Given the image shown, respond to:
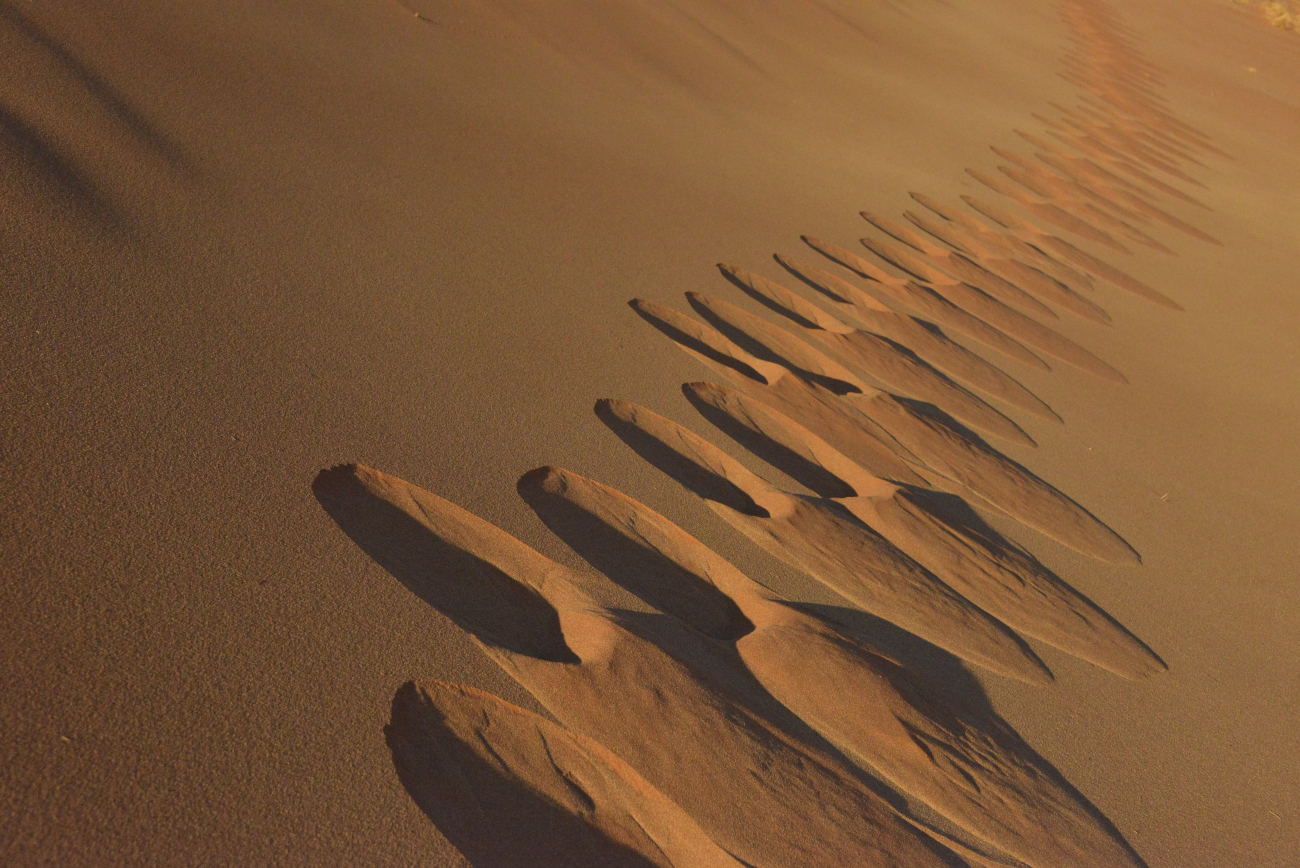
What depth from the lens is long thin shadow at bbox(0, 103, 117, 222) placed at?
1.84 meters

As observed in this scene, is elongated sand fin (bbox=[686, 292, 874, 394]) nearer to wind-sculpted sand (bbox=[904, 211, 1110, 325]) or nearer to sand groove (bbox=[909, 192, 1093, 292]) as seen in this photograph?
wind-sculpted sand (bbox=[904, 211, 1110, 325])

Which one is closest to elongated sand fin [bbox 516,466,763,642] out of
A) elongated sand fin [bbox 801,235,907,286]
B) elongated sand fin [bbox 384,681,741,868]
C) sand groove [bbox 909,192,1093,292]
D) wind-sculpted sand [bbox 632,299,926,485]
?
elongated sand fin [bbox 384,681,741,868]

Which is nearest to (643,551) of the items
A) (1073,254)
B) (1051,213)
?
(1073,254)

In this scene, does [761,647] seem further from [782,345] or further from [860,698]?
[782,345]

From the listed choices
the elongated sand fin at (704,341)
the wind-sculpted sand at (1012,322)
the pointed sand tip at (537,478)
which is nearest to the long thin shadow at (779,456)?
the elongated sand fin at (704,341)

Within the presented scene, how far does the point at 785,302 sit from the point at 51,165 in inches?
74.2

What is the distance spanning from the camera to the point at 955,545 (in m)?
1.85

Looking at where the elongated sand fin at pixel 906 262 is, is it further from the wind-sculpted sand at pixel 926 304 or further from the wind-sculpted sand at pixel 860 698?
the wind-sculpted sand at pixel 860 698

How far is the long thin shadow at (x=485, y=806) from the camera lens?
1.01 metres

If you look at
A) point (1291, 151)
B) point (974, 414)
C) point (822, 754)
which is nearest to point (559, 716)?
point (822, 754)

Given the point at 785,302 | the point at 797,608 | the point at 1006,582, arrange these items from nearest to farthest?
the point at 797,608
the point at 1006,582
the point at 785,302

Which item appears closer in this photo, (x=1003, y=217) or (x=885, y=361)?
(x=885, y=361)

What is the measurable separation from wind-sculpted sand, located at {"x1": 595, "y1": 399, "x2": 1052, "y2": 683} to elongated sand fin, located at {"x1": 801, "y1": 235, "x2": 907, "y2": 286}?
1555mm

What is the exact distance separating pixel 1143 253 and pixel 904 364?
293cm
